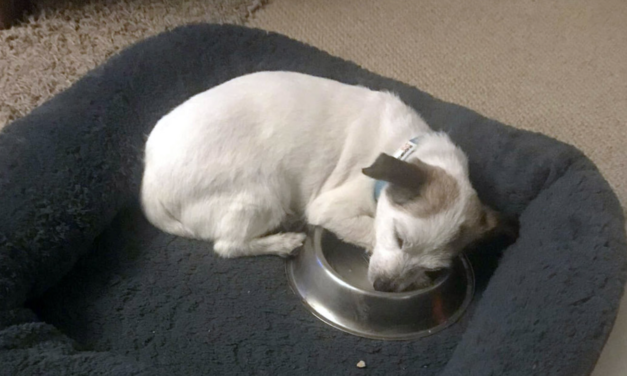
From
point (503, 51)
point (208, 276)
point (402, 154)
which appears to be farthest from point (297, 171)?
point (503, 51)

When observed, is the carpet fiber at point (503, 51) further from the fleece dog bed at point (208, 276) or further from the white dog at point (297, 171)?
the white dog at point (297, 171)

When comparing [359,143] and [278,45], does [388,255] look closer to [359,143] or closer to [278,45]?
[359,143]

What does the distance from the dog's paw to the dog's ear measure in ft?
1.81

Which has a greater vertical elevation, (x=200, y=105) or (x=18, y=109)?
(x=200, y=105)

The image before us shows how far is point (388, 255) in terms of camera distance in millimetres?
1948

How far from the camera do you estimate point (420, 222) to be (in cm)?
187

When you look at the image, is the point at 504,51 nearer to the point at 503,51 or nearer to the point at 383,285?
the point at 503,51

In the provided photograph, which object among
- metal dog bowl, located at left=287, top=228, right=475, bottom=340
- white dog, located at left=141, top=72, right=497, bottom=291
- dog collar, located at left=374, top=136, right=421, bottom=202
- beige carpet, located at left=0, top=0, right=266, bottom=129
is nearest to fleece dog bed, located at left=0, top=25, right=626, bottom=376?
metal dog bowl, located at left=287, top=228, right=475, bottom=340

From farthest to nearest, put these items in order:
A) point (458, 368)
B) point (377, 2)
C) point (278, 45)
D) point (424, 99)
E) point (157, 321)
A: 1. point (377, 2)
2. point (278, 45)
3. point (424, 99)
4. point (157, 321)
5. point (458, 368)

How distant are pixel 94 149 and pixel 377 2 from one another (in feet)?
8.54

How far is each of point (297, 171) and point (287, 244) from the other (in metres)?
0.30

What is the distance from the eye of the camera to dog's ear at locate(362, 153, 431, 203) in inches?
69.8

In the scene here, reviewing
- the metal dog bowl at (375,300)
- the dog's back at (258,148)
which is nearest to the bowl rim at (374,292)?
the metal dog bowl at (375,300)

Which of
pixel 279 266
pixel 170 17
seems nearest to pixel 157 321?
pixel 279 266
